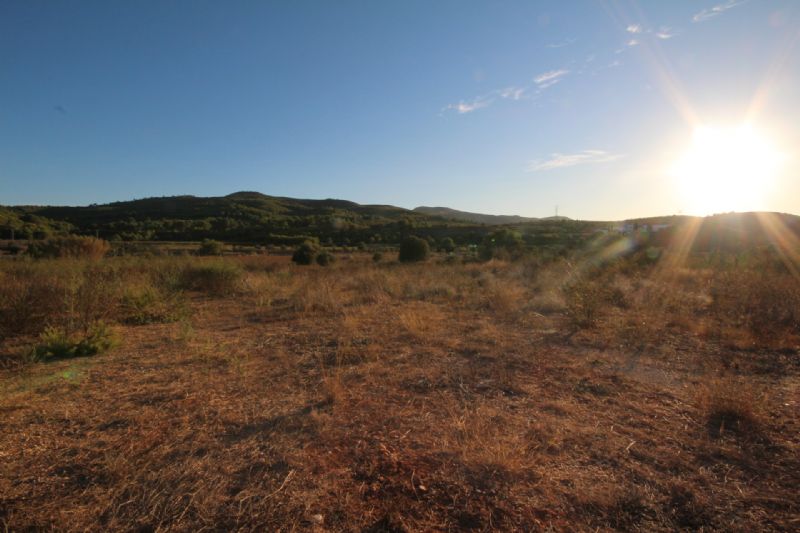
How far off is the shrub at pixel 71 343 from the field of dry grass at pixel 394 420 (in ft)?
0.30

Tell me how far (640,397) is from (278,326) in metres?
5.88

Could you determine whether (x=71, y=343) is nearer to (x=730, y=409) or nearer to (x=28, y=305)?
(x=28, y=305)

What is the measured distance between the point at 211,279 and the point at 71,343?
248 inches

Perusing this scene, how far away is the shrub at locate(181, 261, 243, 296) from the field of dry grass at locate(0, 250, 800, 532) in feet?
12.0

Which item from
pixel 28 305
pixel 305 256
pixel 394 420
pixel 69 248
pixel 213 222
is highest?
pixel 213 222

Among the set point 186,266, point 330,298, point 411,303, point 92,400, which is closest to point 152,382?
point 92,400

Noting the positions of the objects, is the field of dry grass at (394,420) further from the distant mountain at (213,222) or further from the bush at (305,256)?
the distant mountain at (213,222)

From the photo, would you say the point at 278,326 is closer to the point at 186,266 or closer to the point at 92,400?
the point at 92,400

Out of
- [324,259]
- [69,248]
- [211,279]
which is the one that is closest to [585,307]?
[211,279]

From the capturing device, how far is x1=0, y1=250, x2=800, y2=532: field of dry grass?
2371 mm

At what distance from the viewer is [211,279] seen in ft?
38.0

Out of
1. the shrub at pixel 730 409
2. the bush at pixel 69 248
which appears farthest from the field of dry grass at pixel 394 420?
the bush at pixel 69 248

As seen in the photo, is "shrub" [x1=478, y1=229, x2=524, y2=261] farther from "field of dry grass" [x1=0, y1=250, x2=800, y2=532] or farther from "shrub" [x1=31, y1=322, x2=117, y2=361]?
"shrub" [x1=31, y1=322, x2=117, y2=361]

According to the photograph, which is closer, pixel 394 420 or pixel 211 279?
pixel 394 420
